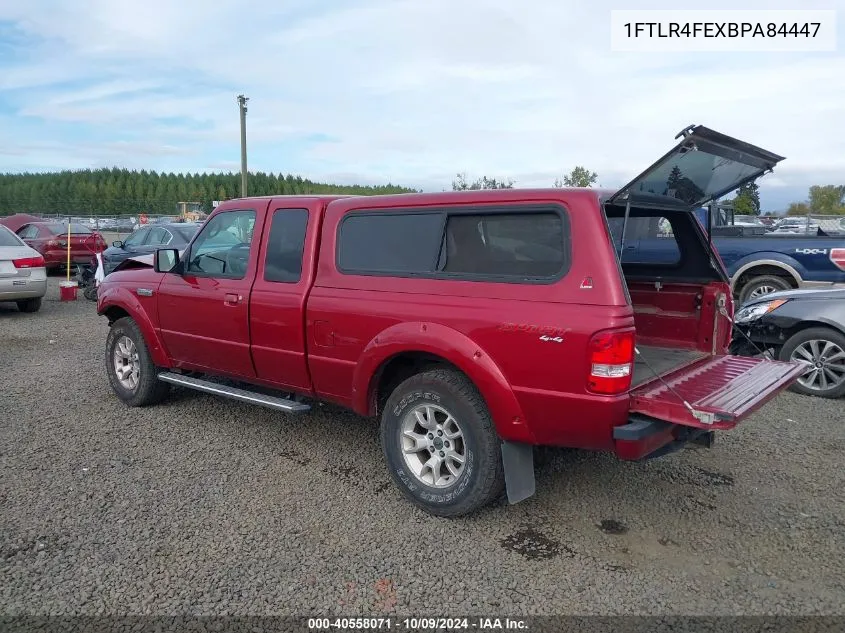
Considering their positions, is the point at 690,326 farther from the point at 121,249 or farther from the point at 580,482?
the point at 121,249

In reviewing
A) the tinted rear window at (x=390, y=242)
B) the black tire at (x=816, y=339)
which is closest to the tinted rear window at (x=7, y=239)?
the tinted rear window at (x=390, y=242)

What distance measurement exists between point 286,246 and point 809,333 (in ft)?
16.0

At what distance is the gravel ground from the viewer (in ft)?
10.1

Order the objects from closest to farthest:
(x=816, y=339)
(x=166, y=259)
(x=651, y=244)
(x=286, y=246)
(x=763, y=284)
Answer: (x=286, y=246) < (x=651, y=244) < (x=166, y=259) < (x=816, y=339) < (x=763, y=284)

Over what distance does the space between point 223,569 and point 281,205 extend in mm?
2537

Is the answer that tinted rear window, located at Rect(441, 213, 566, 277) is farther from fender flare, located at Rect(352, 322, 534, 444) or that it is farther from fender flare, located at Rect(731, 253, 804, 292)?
fender flare, located at Rect(731, 253, 804, 292)

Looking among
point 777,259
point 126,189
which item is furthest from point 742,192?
point 126,189

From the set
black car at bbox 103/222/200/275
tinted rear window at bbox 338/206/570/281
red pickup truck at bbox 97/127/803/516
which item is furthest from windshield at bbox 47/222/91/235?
tinted rear window at bbox 338/206/570/281

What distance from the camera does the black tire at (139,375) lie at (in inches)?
225

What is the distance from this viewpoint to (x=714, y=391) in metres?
3.66

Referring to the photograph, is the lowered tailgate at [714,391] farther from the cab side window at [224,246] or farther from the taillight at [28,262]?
the taillight at [28,262]

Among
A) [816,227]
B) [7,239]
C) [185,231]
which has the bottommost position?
[7,239]

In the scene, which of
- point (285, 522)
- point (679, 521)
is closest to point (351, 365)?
point (285, 522)

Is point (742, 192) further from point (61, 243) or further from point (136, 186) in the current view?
point (136, 186)
